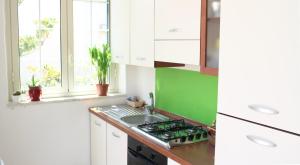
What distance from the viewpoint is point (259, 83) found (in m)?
1.33

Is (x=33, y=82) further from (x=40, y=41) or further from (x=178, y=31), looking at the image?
(x=178, y=31)

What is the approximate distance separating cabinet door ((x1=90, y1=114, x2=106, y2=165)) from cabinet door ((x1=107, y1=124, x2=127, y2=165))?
0.11 m

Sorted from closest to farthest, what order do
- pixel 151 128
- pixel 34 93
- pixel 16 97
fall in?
pixel 151 128 → pixel 16 97 → pixel 34 93

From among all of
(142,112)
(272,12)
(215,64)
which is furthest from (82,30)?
(272,12)

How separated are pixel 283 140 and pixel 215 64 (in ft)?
2.49

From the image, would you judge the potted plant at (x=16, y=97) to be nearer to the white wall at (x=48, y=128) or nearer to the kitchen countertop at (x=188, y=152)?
the white wall at (x=48, y=128)

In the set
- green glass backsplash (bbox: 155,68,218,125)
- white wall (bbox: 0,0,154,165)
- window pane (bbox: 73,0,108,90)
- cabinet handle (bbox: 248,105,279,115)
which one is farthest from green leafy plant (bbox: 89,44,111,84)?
cabinet handle (bbox: 248,105,279,115)

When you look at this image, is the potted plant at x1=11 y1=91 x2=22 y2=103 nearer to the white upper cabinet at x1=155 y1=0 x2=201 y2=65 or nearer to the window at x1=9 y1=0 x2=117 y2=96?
the window at x1=9 y1=0 x2=117 y2=96

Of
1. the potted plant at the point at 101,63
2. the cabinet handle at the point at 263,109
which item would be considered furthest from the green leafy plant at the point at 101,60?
the cabinet handle at the point at 263,109

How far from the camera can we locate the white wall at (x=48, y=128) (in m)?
2.93

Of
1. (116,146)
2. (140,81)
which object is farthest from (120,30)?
(116,146)

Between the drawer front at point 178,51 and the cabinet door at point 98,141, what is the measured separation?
0.93m

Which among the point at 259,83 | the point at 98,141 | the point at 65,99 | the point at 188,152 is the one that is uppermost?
the point at 259,83

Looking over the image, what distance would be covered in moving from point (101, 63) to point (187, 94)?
39.8 inches
